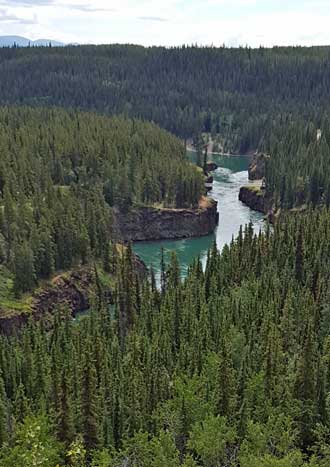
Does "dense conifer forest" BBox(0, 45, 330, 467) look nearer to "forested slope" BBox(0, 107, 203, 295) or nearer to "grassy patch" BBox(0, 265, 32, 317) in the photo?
"forested slope" BBox(0, 107, 203, 295)

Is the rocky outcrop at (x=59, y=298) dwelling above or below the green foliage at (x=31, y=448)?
below

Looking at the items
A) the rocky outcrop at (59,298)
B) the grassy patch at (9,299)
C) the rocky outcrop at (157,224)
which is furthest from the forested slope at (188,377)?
the rocky outcrop at (157,224)

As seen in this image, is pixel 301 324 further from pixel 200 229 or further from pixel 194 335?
pixel 200 229

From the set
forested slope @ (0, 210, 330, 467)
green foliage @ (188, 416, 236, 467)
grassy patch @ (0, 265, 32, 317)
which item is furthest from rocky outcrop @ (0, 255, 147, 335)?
green foliage @ (188, 416, 236, 467)

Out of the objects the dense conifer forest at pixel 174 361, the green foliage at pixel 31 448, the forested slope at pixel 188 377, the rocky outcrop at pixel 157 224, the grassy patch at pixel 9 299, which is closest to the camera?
the green foliage at pixel 31 448

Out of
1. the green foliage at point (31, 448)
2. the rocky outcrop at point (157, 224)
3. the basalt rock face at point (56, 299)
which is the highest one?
the green foliage at point (31, 448)

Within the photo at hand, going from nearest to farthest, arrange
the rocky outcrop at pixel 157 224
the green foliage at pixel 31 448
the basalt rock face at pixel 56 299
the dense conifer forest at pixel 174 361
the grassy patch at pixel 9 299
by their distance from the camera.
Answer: the green foliage at pixel 31 448
the dense conifer forest at pixel 174 361
the basalt rock face at pixel 56 299
the grassy patch at pixel 9 299
the rocky outcrop at pixel 157 224

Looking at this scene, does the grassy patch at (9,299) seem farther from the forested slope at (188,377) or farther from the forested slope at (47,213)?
the forested slope at (188,377)

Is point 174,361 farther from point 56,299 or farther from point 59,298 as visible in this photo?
point 59,298
